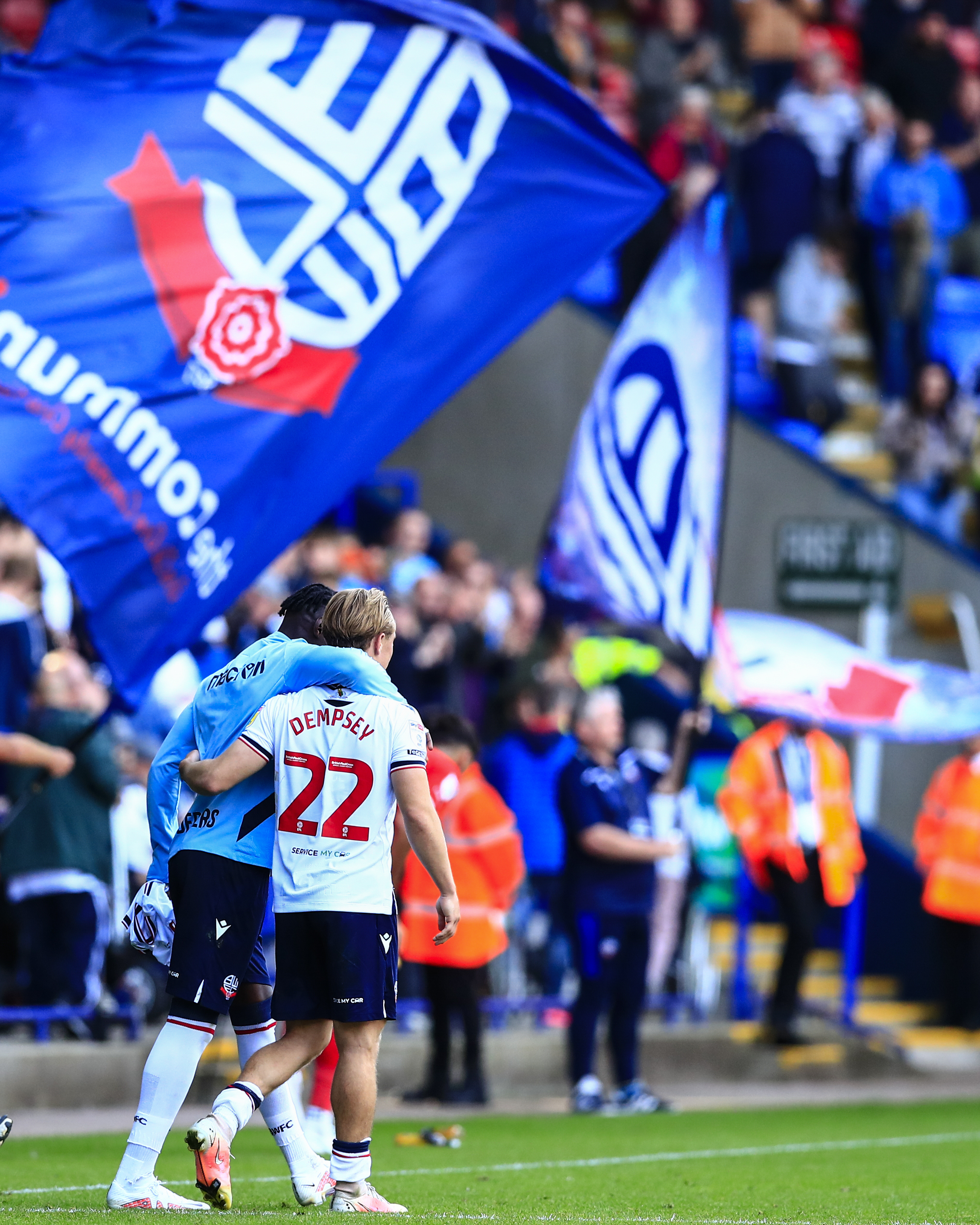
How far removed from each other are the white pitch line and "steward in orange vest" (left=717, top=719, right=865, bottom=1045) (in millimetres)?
3125

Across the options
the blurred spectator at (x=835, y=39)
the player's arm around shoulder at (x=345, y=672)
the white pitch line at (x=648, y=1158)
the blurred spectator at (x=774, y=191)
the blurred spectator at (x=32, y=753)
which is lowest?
the white pitch line at (x=648, y=1158)

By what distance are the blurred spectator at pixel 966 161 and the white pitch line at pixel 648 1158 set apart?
1239cm

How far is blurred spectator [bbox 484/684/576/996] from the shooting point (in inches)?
559

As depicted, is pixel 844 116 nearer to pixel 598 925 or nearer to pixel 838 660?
pixel 838 660

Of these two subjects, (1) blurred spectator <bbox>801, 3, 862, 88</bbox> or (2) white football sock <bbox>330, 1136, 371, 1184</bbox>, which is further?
(1) blurred spectator <bbox>801, 3, 862, 88</bbox>

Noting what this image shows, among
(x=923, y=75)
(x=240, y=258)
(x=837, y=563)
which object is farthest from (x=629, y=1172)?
(x=923, y=75)

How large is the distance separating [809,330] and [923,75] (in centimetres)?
418

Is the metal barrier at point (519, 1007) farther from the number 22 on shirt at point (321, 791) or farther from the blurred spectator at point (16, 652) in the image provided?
the number 22 on shirt at point (321, 791)

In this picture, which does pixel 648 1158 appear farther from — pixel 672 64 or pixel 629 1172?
pixel 672 64

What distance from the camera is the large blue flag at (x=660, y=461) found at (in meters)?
10.9

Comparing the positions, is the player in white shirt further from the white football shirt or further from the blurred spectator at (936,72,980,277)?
the blurred spectator at (936,72,980,277)

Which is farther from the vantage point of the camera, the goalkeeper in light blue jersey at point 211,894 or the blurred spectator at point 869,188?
the blurred spectator at point 869,188

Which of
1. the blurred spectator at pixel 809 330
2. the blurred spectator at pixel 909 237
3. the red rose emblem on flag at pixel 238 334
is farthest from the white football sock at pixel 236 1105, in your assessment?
the blurred spectator at pixel 909 237

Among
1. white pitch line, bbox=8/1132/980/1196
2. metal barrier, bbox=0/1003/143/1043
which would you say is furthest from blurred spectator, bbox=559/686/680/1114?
metal barrier, bbox=0/1003/143/1043
